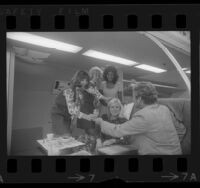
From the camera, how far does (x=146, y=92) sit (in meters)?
1.33

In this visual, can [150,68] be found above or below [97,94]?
above

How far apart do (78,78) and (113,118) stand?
0.96 ft

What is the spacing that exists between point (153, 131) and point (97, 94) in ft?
1.20

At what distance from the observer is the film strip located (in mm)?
1324

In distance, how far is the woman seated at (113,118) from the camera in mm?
1342

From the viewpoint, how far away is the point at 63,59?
4.37 feet

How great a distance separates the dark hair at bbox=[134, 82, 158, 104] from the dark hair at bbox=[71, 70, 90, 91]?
0.28 m

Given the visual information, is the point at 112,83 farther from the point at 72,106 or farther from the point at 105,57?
the point at 72,106

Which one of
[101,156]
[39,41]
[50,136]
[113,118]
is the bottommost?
[101,156]

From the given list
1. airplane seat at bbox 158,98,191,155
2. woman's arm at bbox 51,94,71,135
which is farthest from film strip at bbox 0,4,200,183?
woman's arm at bbox 51,94,71,135

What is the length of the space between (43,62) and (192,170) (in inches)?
39.7

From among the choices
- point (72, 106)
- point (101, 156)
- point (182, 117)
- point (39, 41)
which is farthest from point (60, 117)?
point (182, 117)

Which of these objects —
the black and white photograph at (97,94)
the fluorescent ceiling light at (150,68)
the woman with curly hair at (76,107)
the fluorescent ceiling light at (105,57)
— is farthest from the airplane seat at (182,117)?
the woman with curly hair at (76,107)
